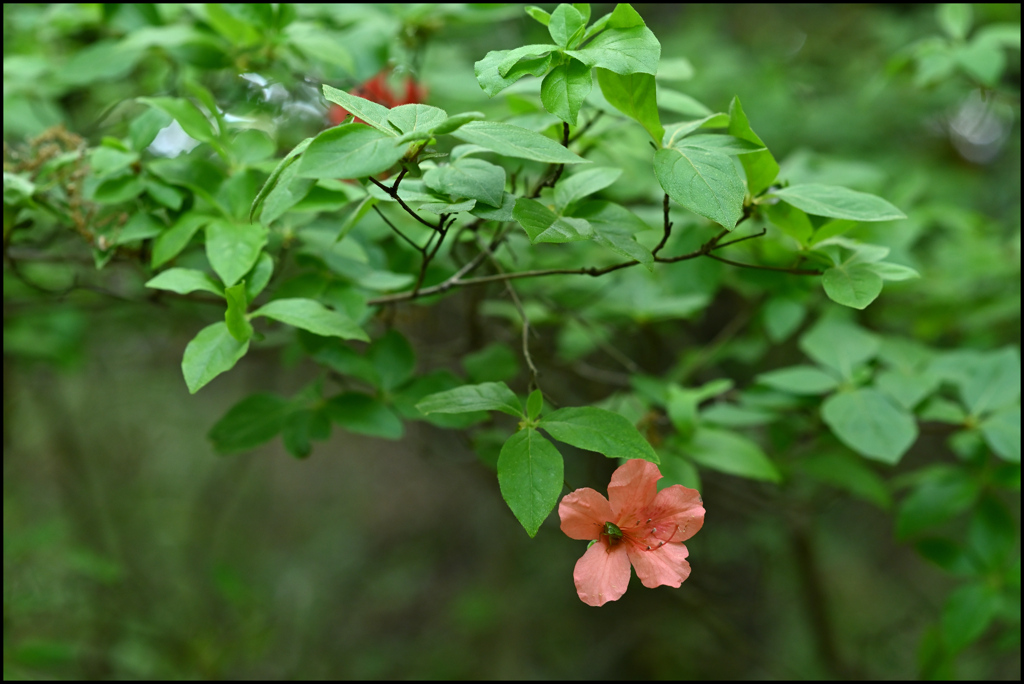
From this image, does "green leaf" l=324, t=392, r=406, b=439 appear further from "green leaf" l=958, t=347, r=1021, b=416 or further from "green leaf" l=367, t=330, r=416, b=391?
"green leaf" l=958, t=347, r=1021, b=416

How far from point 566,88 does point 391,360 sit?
420 mm

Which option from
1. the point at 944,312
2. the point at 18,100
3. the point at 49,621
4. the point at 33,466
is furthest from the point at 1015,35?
the point at 33,466

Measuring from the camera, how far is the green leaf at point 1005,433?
90 centimetres

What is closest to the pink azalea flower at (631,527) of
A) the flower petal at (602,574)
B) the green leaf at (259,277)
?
the flower petal at (602,574)

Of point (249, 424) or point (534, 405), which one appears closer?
point (534, 405)

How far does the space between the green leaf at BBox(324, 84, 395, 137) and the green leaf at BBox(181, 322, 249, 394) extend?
9.3 inches

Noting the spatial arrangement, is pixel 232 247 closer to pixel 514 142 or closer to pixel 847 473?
pixel 514 142

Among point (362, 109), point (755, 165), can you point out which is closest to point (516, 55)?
point (362, 109)

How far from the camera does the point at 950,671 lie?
1246 mm

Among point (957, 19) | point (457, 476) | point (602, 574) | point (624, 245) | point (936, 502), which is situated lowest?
point (457, 476)

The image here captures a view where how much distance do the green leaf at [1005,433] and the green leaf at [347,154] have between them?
89 cm

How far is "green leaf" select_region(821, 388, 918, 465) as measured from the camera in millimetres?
829

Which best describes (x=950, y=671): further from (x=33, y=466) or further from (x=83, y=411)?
(x=33, y=466)

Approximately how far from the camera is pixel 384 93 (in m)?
1.19
